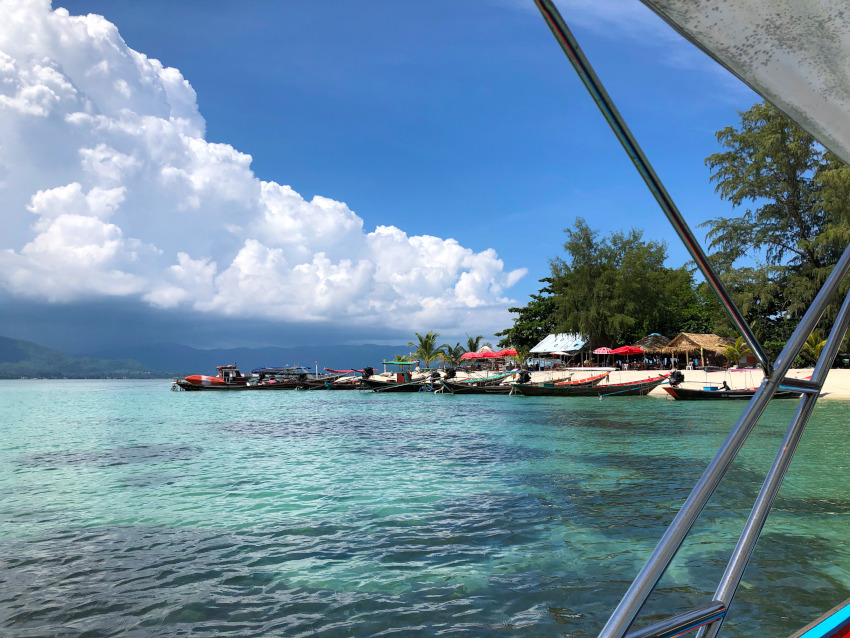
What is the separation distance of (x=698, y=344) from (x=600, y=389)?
487 inches

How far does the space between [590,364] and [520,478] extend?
43025 mm


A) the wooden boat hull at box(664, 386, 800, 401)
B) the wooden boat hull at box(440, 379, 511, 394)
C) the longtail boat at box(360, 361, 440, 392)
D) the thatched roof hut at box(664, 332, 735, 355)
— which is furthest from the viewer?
the longtail boat at box(360, 361, 440, 392)

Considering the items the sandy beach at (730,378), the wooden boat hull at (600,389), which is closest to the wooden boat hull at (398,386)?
the sandy beach at (730,378)

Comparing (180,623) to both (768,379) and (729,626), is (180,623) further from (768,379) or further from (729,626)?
(768,379)

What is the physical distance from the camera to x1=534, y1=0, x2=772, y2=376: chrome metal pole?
109 centimetres

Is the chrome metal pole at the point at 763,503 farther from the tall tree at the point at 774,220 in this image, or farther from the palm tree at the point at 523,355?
the palm tree at the point at 523,355

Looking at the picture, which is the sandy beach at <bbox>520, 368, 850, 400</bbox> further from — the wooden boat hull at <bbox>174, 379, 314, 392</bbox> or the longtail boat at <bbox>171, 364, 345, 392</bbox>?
the wooden boat hull at <bbox>174, 379, 314, 392</bbox>

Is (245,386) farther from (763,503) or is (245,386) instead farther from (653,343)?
(763,503)

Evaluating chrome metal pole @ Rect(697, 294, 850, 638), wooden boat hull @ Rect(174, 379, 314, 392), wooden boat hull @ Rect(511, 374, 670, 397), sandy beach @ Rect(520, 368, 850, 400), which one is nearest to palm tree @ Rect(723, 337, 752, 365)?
sandy beach @ Rect(520, 368, 850, 400)

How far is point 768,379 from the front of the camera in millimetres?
1422

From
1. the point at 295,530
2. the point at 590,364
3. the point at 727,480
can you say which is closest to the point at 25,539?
the point at 295,530

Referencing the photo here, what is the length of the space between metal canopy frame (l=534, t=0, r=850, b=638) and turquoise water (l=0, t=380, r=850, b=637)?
346 cm

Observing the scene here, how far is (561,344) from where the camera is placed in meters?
55.5

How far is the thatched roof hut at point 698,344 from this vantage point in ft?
135
